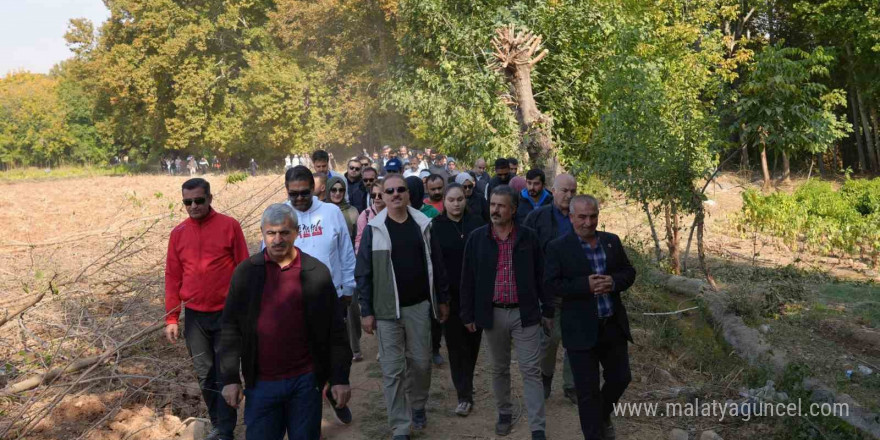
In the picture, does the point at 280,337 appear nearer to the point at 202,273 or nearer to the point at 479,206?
the point at 202,273

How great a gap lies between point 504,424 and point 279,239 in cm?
281

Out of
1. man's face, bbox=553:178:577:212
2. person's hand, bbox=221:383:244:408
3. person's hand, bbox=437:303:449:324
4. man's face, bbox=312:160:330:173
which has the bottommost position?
person's hand, bbox=437:303:449:324

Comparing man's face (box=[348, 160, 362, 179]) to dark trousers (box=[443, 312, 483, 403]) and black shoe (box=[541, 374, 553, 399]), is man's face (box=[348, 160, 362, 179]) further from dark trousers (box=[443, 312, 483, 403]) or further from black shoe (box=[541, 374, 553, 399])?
black shoe (box=[541, 374, 553, 399])

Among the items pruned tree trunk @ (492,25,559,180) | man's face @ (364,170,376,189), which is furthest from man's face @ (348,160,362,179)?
pruned tree trunk @ (492,25,559,180)

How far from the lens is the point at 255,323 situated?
3840 millimetres

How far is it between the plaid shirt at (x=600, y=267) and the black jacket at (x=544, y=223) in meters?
1.21

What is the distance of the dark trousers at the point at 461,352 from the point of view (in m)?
6.23

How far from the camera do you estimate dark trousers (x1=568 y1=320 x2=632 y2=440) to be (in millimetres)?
5121

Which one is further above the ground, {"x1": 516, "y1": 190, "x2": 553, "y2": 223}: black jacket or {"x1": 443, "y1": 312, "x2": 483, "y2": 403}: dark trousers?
{"x1": 516, "y1": 190, "x2": 553, "y2": 223}: black jacket

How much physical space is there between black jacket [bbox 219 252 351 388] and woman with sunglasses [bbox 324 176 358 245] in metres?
3.73

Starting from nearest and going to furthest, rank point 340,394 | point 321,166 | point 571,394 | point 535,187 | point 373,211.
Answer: point 340,394
point 571,394
point 373,211
point 535,187
point 321,166

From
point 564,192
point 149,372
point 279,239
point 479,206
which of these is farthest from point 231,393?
point 479,206

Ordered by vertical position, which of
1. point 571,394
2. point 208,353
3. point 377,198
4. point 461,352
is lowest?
point 571,394

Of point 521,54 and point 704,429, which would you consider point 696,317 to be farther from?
point 521,54
